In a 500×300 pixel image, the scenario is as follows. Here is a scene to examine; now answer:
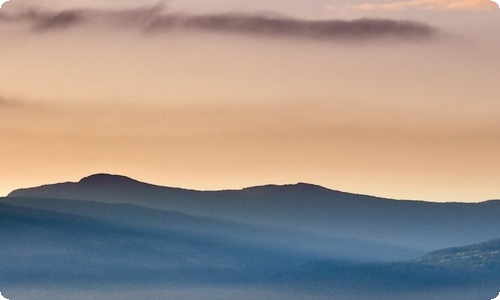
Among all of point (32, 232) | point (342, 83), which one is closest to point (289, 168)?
point (342, 83)

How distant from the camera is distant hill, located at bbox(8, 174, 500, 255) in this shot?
3.03 m

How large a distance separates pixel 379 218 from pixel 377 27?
2.63 ft

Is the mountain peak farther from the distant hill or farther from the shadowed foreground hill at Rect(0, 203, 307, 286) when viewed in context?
the shadowed foreground hill at Rect(0, 203, 307, 286)

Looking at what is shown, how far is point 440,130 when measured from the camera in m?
3.09

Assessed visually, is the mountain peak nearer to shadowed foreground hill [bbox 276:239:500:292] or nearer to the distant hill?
the distant hill

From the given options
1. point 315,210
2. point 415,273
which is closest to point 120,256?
point 315,210

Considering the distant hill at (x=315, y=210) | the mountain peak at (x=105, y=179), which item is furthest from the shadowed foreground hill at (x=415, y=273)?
the mountain peak at (x=105, y=179)

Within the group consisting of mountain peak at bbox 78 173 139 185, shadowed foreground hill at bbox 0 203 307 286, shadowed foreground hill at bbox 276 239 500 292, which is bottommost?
shadowed foreground hill at bbox 276 239 500 292

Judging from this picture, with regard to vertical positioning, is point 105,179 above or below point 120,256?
above

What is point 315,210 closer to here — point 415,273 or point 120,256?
point 415,273

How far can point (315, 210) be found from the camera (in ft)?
10.0

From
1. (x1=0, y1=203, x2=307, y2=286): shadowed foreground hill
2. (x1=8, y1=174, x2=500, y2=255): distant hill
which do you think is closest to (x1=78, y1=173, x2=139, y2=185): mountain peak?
(x1=8, y1=174, x2=500, y2=255): distant hill

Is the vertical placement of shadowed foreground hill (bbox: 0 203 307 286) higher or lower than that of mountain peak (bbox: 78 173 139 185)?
lower

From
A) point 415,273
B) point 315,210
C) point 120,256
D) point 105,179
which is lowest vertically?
point 415,273
